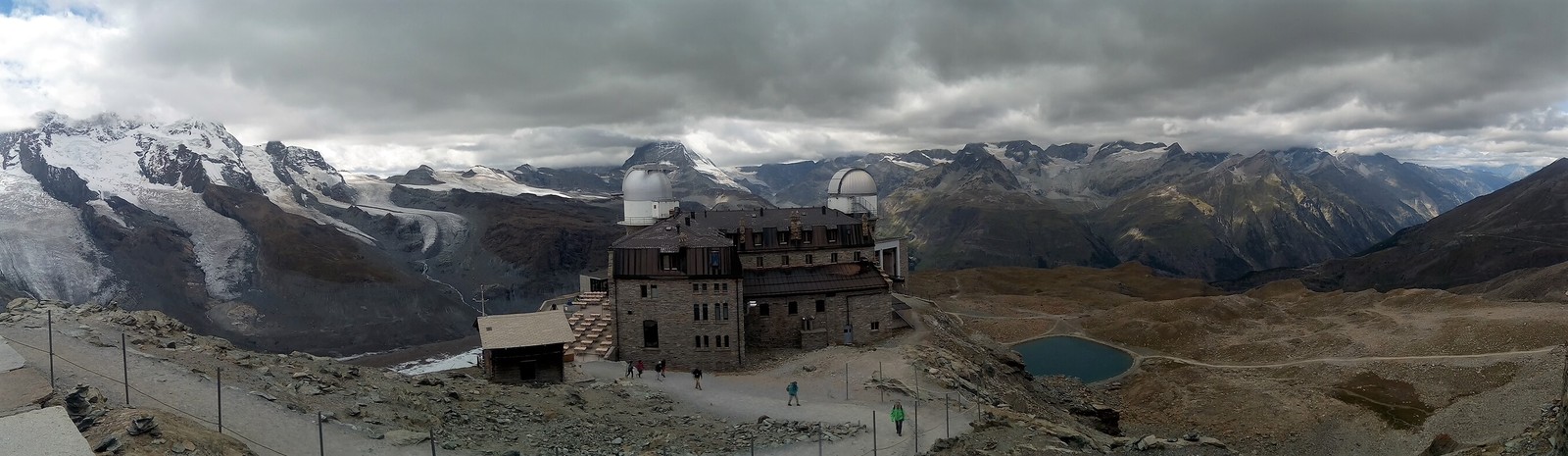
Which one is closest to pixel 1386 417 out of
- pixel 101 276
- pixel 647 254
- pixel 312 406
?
pixel 647 254

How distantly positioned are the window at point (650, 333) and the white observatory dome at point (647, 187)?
1191 inches

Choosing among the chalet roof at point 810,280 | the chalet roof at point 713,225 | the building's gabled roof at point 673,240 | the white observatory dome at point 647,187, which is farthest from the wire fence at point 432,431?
the white observatory dome at point 647,187

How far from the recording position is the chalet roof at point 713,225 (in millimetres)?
52344

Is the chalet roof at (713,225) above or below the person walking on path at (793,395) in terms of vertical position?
above

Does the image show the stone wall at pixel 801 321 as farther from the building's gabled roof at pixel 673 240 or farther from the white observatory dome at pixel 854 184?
the white observatory dome at pixel 854 184

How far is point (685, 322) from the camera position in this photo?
169 ft

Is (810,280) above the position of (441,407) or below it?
above

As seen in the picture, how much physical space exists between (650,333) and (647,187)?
30807mm

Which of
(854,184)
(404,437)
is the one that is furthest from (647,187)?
(404,437)

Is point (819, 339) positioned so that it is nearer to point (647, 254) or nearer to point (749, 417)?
point (647, 254)

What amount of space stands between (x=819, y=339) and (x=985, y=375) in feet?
38.9

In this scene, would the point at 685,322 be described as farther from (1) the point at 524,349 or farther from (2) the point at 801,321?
(1) the point at 524,349

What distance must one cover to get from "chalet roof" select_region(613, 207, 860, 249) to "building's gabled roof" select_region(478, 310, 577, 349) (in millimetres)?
7327

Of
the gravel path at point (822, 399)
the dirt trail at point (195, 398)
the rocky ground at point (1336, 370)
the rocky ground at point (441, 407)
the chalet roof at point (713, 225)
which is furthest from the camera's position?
the chalet roof at point (713, 225)
